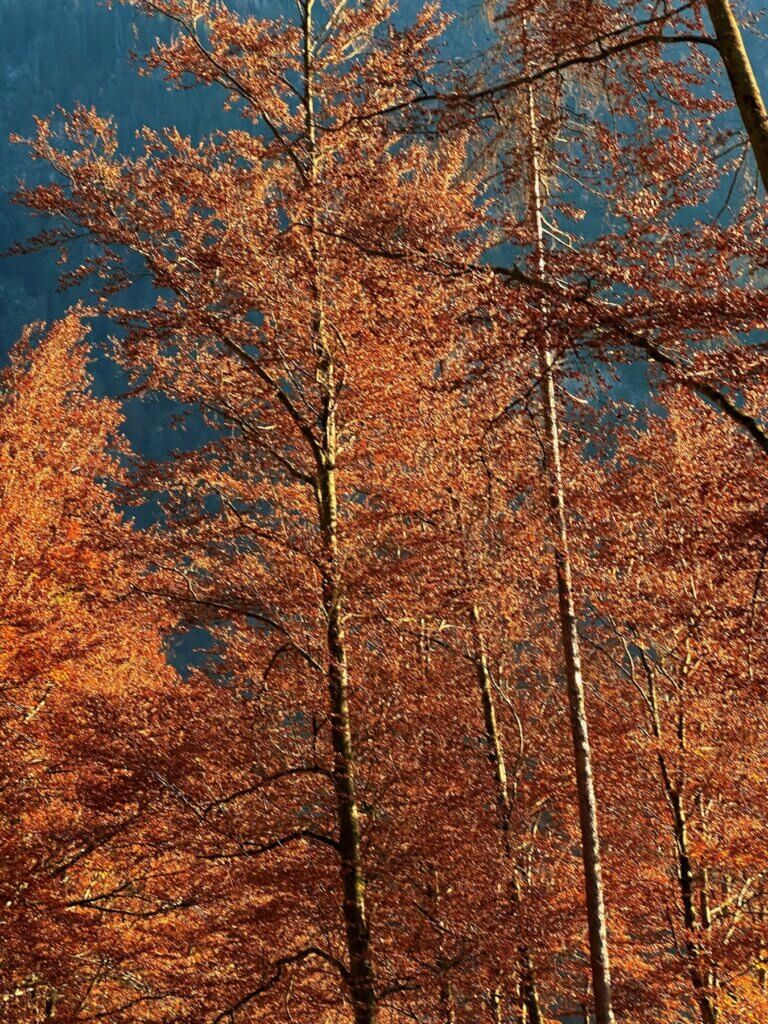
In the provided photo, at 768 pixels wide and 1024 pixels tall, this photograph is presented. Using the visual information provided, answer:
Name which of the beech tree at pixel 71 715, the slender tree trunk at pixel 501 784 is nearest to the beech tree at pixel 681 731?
the slender tree trunk at pixel 501 784

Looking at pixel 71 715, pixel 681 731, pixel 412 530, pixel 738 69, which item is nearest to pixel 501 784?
pixel 681 731

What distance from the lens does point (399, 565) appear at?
24.0ft

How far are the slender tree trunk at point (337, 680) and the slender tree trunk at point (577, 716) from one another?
67.8 inches

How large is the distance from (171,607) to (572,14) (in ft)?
15.4

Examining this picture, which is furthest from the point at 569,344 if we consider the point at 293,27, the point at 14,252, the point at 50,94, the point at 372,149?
the point at 50,94

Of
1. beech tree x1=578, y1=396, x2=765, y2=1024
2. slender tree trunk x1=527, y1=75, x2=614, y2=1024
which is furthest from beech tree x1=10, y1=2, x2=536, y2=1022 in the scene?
beech tree x1=578, y1=396, x2=765, y2=1024

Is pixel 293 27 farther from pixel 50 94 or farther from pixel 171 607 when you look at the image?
pixel 50 94

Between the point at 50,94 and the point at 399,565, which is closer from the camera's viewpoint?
the point at 399,565

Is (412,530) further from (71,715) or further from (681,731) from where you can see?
(681,731)

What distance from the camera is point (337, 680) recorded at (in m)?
6.89

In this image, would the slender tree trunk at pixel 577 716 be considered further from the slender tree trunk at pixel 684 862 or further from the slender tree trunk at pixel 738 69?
the slender tree trunk at pixel 738 69

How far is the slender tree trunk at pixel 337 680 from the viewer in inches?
252

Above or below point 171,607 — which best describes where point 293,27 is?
above

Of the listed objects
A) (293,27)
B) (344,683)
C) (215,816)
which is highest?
(293,27)
